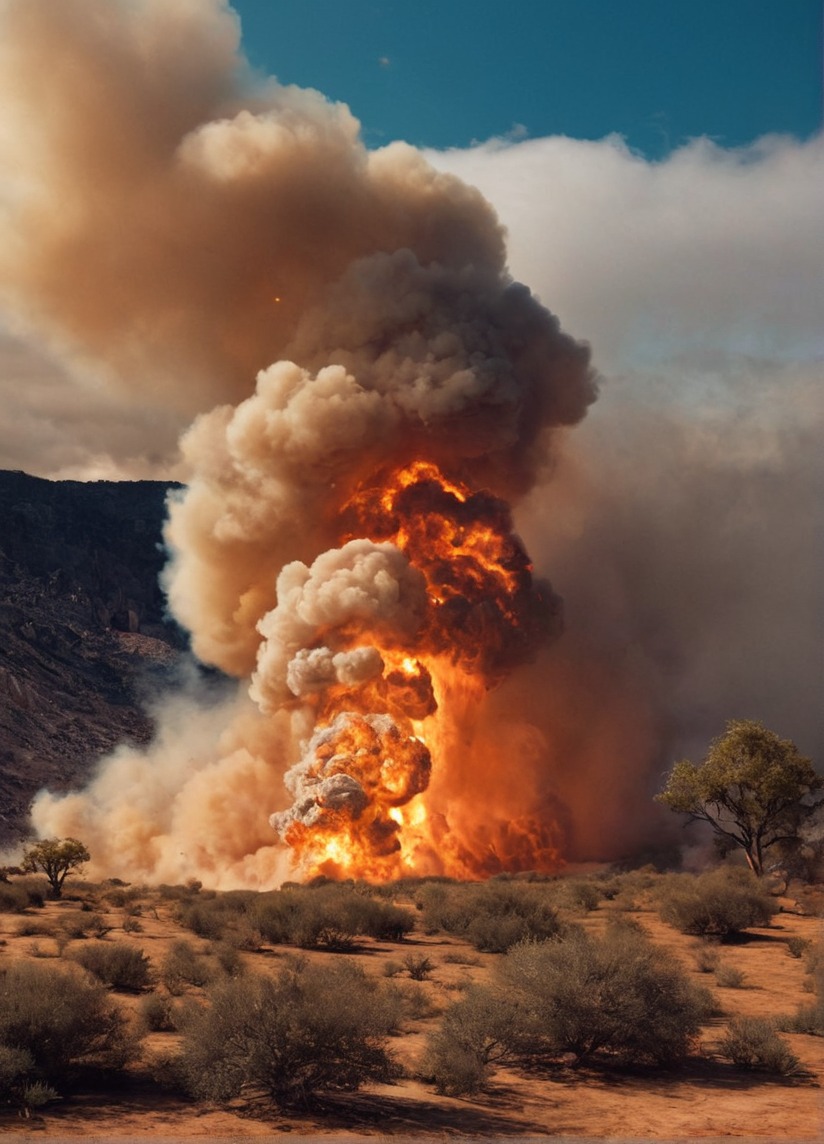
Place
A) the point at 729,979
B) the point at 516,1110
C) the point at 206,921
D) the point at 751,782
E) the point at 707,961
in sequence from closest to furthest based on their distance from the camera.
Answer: the point at 516,1110, the point at 729,979, the point at 707,961, the point at 206,921, the point at 751,782

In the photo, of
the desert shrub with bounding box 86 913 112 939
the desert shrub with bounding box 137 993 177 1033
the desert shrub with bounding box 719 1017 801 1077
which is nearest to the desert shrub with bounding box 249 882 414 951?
the desert shrub with bounding box 86 913 112 939

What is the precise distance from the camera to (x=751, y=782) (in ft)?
108

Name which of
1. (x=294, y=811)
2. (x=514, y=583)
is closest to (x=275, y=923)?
(x=294, y=811)

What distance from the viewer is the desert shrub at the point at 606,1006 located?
38.5 ft

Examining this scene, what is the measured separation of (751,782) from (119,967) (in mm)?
23618

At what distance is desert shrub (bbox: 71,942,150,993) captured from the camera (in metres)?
15.9

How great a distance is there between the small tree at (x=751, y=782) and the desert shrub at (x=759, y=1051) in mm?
21042

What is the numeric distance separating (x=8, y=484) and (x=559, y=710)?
7996cm

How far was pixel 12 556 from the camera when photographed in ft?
339

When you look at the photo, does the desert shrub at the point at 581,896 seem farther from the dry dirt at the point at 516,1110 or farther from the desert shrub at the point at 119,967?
the desert shrub at the point at 119,967

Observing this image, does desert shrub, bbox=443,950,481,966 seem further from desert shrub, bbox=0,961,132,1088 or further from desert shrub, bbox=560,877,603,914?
desert shrub, bbox=0,961,132,1088

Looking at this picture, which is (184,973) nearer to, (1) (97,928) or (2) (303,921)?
(2) (303,921)

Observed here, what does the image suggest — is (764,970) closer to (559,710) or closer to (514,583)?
(514,583)

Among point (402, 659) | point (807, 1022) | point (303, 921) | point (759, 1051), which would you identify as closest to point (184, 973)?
point (303, 921)
